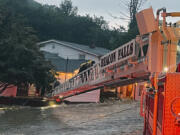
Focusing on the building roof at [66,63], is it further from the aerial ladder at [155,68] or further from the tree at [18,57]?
the aerial ladder at [155,68]

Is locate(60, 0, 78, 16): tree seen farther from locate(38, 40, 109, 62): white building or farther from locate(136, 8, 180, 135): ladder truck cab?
locate(136, 8, 180, 135): ladder truck cab

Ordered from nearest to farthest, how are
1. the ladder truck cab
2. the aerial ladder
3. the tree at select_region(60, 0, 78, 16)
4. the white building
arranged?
the aerial ladder → the ladder truck cab → the white building → the tree at select_region(60, 0, 78, 16)

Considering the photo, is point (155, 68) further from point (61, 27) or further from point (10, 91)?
point (61, 27)

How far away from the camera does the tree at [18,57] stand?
1684cm

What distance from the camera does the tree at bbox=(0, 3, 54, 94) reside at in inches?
663

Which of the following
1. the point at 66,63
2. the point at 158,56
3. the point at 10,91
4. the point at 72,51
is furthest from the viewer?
the point at 72,51

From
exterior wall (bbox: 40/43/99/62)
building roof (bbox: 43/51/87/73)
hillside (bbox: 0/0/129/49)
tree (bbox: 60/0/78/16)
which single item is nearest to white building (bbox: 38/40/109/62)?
exterior wall (bbox: 40/43/99/62)

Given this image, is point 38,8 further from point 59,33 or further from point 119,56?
point 119,56

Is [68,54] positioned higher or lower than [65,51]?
lower

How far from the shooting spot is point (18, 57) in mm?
17094

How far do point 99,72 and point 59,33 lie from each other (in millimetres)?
42574

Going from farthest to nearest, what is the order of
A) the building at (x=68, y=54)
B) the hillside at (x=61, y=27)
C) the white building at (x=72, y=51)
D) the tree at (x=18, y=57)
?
the hillside at (x=61, y=27) → the white building at (x=72, y=51) → the building at (x=68, y=54) → the tree at (x=18, y=57)

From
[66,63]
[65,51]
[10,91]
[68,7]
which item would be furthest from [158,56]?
[68,7]

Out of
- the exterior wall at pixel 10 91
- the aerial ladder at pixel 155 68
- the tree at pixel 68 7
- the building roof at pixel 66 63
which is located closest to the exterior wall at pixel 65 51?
the building roof at pixel 66 63
